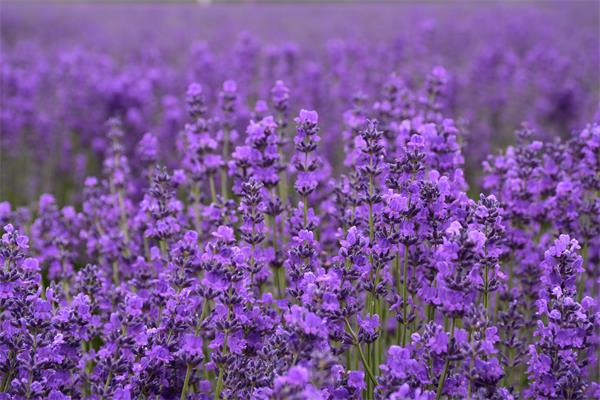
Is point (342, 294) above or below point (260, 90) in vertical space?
below

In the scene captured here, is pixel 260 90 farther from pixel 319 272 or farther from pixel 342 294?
pixel 342 294

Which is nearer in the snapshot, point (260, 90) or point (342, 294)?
point (342, 294)

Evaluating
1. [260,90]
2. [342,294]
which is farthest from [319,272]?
[260,90]

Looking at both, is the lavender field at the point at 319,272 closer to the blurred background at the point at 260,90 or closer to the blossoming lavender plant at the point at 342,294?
the blossoming lavender plant at the point at 342,294

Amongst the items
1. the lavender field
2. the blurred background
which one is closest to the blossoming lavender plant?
the lavender field

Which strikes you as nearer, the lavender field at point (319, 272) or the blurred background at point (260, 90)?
the lavender field at point (319, 272)

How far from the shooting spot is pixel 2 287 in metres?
2.14

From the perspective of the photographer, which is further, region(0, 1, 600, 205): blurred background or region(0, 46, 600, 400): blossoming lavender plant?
region(0, 1, 600, 205): blurred background

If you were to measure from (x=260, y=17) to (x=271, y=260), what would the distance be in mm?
16783

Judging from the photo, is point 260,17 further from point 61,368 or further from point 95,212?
point 61,368

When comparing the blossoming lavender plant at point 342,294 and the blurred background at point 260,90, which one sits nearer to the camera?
the blossoming lavender plant at point 342,294

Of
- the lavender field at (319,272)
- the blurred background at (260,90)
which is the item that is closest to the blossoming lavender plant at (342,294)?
the lavender field at (319,272)

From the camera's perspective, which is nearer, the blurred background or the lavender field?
the lavender field

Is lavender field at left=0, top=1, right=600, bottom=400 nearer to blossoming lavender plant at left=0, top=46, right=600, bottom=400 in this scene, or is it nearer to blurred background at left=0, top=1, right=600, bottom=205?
blossoming lavender plant at left=0, top=46, right=600, bottom=400
